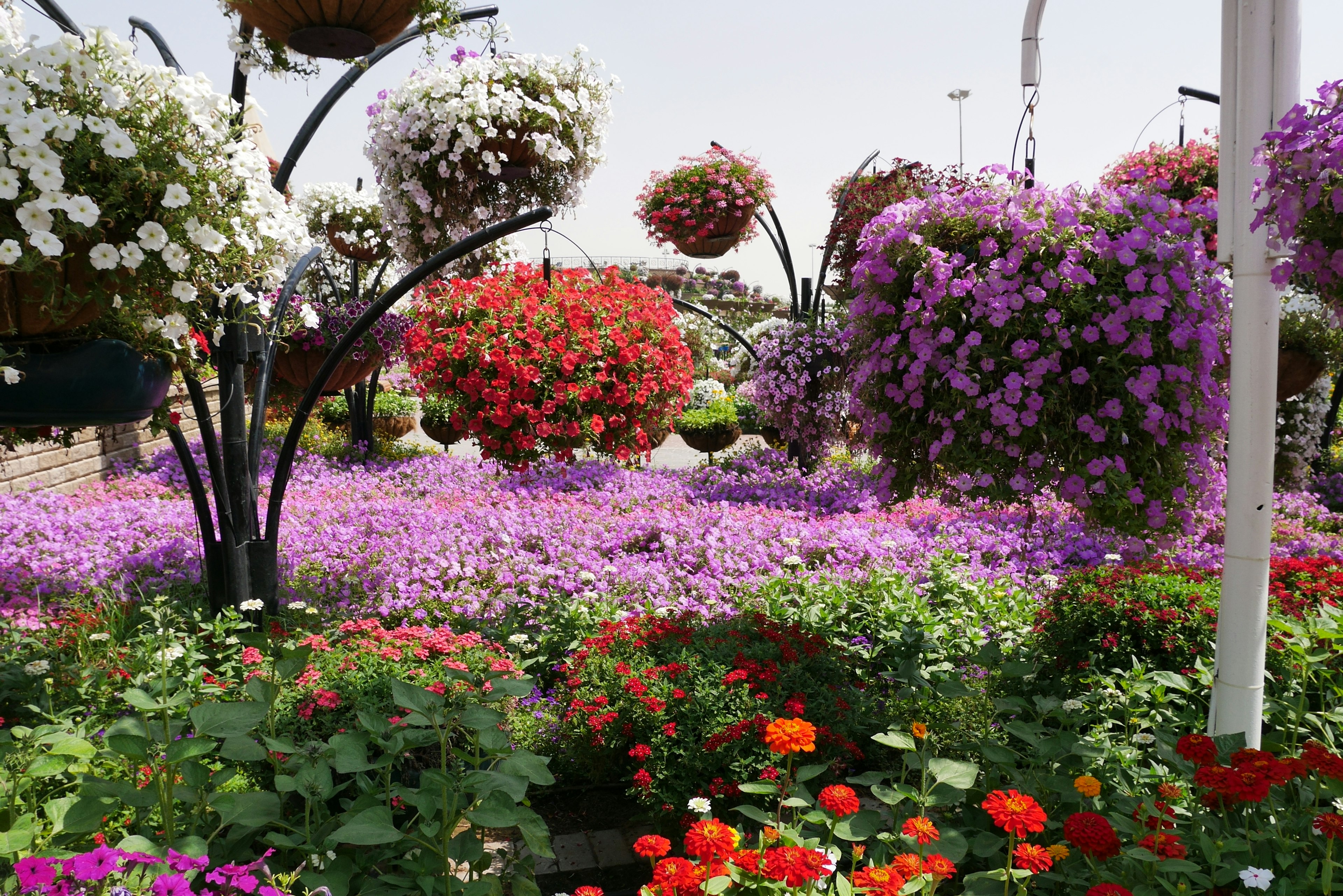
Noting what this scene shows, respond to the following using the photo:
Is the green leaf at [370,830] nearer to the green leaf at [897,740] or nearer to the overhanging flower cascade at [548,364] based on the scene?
the green leaf at [897,740]

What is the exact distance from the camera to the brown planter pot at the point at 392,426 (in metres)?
10.3

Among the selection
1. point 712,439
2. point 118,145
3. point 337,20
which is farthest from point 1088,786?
point 712,439

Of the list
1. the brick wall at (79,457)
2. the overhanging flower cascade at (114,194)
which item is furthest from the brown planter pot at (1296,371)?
the brick wall at (79,457)

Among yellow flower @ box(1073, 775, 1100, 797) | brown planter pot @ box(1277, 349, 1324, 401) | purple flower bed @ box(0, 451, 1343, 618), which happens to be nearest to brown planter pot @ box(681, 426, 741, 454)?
purple flower bed @ box(0, 451, 1343, 618)

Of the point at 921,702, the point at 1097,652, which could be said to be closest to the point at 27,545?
the point at 921,702

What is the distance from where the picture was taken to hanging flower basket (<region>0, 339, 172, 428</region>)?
1761mm

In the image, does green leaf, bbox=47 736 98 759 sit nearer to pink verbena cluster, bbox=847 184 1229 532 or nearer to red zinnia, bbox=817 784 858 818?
red zinnia, bbox=817 784 858 818

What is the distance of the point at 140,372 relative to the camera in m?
1.90

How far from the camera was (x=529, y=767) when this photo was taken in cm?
171

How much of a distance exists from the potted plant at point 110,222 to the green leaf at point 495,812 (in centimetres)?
124

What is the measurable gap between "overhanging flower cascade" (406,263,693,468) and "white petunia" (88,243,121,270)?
1394 millimetres

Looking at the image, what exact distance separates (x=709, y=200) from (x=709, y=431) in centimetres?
319

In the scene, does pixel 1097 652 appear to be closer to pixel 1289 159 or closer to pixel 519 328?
pixel 1289 159

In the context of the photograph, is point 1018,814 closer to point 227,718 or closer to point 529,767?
point 529,767
